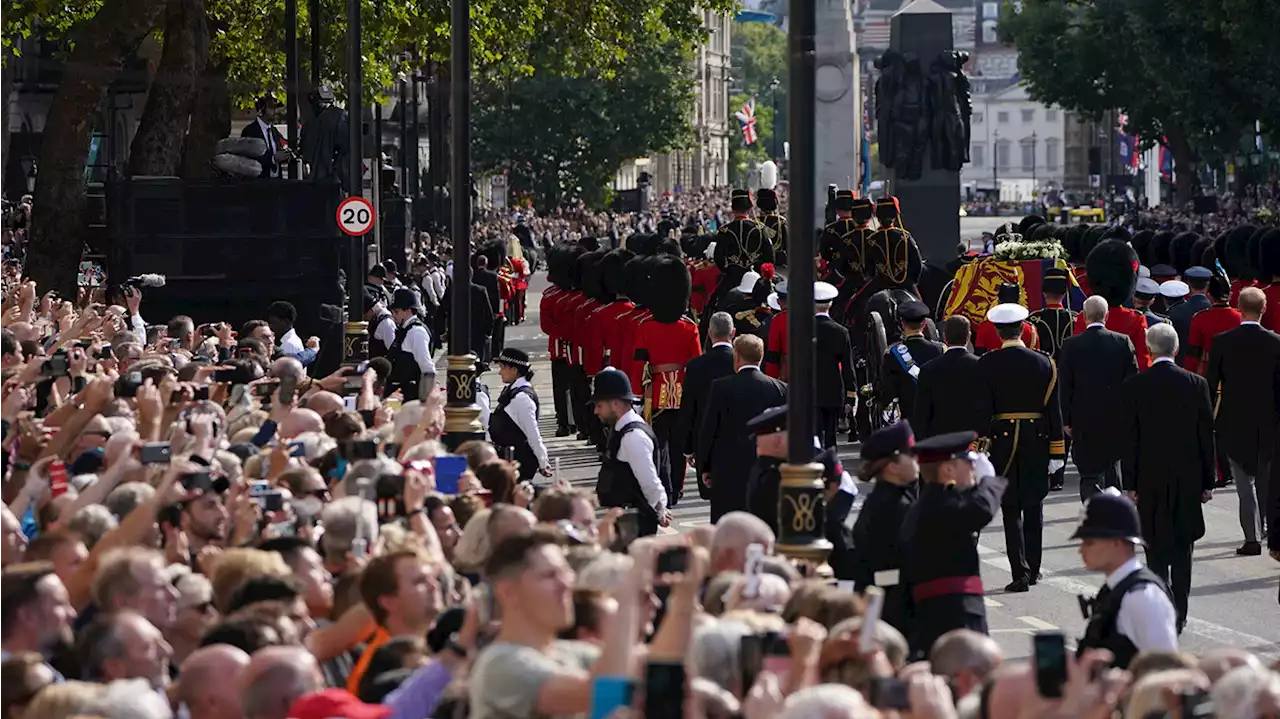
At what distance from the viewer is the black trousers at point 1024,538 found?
16172 millimetres

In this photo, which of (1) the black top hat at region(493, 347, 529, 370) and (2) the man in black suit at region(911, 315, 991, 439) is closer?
(2) the man in black suit at region(911, 315, 991, 439)

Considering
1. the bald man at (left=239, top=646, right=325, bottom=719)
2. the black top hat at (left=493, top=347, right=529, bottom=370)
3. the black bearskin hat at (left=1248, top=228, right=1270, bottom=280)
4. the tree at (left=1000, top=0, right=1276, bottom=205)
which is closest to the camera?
the bald man at (left=239, top=646, right=325, bottom=719)

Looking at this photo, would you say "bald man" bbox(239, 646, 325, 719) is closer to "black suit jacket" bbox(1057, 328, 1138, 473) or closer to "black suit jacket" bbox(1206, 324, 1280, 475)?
"black suit jacket" bbox(1206, 324, 1280, 475)

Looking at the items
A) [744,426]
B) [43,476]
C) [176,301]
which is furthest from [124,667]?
[176,301]

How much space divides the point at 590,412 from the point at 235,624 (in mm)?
17188

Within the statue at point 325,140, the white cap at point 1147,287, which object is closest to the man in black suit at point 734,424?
the white cap at point 1147,287

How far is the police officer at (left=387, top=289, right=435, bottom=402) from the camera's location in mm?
25344

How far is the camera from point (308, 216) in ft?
94.3

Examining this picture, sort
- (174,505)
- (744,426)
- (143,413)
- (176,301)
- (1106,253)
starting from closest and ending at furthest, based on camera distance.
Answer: (174,505)
(143,413)
(744,426)
(1106,253)
(176,301)

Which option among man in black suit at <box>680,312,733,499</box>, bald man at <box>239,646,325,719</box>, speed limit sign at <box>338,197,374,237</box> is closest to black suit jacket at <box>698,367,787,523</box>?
man in black suit at <box>680,312,733,499</box>

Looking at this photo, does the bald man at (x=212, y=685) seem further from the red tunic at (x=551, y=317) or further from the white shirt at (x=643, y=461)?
the red tunic at (x=551, y=317)

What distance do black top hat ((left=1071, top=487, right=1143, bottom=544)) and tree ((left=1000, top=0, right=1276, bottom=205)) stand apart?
120 ft

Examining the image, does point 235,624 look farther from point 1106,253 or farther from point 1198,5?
point 1198,5

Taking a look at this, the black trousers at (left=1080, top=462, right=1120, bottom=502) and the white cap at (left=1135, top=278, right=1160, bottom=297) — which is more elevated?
the white cap at (left=1135, top=278, right=1160, bottom=297)
